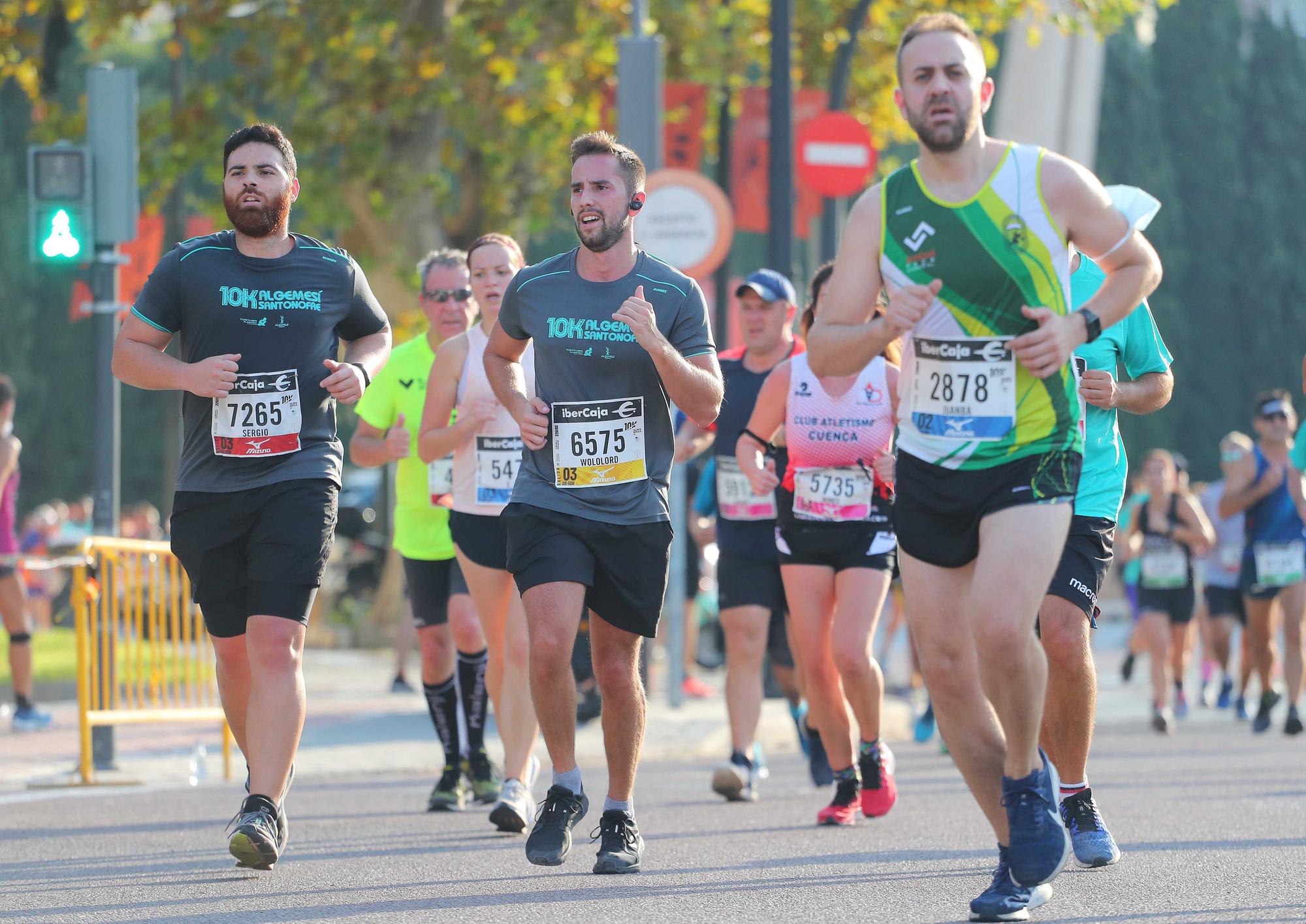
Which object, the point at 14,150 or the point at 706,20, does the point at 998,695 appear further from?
the point at 14,150

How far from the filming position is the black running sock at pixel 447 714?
30.6ft

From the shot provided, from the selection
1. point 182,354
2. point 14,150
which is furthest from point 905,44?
point 14,150

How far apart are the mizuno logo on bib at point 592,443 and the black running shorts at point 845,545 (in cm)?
202

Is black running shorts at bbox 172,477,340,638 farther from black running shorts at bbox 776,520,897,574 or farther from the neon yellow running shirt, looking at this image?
black running shorts at bbox 776,520,897,574

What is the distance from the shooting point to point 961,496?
5.61 meters

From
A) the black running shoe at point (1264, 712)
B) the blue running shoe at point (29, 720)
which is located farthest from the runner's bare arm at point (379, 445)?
the black running shoe at point (1264, 712)

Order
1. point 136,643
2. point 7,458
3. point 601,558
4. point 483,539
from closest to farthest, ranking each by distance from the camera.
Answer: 1. point 601,558
2. point 483,539
3. point 136,643
4. point 7,458

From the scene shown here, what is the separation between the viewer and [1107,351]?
7.33 metres

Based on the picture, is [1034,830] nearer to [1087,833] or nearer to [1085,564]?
[1087,833]

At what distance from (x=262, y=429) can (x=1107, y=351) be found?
2.92m

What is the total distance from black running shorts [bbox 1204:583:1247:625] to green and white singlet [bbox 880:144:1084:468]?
12.0 meters

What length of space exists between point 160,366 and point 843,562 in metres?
3.19

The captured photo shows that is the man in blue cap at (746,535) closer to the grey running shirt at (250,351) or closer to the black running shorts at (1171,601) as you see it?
the grey running shirt at (250,351)

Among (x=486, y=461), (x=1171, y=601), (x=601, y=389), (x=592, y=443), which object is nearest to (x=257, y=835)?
(x=592, y=443)
